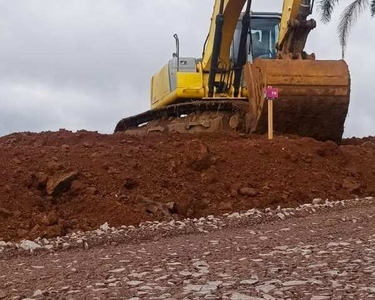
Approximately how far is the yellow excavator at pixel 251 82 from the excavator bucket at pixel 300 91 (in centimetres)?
2

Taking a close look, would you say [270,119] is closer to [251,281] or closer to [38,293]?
[251,281]

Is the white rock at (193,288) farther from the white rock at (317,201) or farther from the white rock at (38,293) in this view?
the white rock at (317,201)

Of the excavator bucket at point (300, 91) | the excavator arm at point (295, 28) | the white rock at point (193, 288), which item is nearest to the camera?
the white rock at point (193, 288)

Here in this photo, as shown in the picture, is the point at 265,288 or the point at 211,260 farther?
the point at 211,260

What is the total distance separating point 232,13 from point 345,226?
647 cm

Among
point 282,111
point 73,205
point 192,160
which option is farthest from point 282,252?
point 282,111

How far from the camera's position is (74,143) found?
11719 mm

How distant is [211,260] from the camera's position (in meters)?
6.10

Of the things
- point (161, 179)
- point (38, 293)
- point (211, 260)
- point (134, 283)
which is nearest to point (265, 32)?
point (161, 179)

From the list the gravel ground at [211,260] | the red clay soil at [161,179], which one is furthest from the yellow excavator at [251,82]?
the gravel ground at [211,260]

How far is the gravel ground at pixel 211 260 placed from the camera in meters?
4.94

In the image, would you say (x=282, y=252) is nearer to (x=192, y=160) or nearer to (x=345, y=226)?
(x=345, y=226)

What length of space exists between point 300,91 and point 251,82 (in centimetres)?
92

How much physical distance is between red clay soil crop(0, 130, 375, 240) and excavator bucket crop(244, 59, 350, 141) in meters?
0.65
